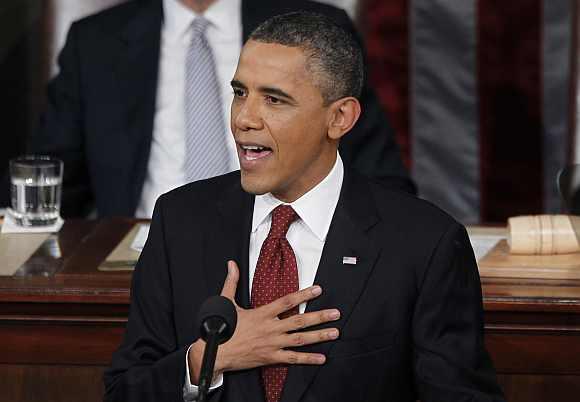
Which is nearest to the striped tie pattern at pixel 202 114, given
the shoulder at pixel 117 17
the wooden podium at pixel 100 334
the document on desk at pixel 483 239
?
the shoulder at pixel 117 17

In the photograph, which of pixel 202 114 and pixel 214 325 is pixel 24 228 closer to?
pixel 202 114

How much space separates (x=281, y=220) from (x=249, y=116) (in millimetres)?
187

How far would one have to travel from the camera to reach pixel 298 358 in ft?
5.37

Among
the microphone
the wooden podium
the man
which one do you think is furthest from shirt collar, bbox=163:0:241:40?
the microphone

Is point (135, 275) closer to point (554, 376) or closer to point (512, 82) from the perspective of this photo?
point (554, 376)

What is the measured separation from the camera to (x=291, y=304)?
164 centimetres

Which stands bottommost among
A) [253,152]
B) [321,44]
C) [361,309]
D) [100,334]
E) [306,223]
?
[100,334]

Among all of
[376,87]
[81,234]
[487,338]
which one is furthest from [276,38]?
[376,87]

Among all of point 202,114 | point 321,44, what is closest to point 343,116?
point 321,44

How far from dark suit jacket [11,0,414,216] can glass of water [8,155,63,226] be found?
1.54 feet

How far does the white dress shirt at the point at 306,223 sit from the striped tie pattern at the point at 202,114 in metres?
1.04

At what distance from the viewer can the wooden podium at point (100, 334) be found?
1914 mm

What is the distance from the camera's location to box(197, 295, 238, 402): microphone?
128 centimetres

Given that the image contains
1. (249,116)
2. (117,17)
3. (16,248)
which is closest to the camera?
(249,116)
